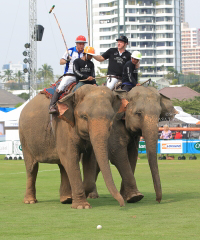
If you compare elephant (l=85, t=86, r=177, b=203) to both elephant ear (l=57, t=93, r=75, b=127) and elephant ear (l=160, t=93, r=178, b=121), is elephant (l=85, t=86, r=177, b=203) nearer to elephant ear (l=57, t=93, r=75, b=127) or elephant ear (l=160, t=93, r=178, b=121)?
elephant ear (l=160, t=93, r=178, b=121)

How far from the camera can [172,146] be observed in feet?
114

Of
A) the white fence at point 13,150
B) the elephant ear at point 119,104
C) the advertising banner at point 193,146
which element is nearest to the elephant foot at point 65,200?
the elephant ear at point 119,104

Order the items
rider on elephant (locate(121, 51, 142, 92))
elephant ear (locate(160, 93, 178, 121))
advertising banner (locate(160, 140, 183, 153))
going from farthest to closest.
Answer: advertising banner (locate(160, 140, 183, 153)) < rider on elephant (locate(121, 51, 142, 92)) < elephant ear (locate(160, 93, 178, 121))

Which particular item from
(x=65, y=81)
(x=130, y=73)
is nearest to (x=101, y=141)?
(x=65, y=81)

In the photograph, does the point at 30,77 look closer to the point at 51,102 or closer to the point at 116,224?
the point at 51,102

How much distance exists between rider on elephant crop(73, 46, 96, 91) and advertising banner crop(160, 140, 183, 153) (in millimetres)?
21241

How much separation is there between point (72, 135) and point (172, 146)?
73.6 feet

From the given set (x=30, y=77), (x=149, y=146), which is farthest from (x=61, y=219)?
(x=30, y=77)

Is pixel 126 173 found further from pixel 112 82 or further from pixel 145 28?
pixel 145 28

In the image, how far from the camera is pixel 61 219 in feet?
35.0

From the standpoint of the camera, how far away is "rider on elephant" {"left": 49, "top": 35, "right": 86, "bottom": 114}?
550 inches

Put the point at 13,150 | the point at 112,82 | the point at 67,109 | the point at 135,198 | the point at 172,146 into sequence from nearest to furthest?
the point at 67,109
the point at 135,198
the point at 112,82
the point at 172,146
the point at 13,150

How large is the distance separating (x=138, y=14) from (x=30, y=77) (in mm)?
143258

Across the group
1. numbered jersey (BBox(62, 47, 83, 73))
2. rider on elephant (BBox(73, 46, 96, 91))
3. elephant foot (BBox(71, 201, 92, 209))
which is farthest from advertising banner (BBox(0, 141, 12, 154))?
elephant foot (BBox(71, 201, 92, 209))
